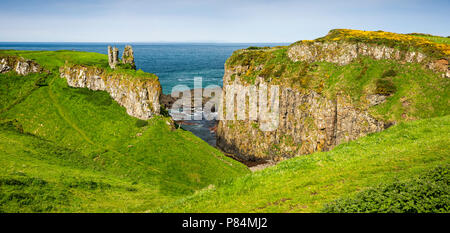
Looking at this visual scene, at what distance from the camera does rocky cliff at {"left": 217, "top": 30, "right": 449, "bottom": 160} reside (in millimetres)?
48688

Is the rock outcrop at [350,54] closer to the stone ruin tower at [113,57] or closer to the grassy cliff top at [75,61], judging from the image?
the grassy cliff top at [75,61]

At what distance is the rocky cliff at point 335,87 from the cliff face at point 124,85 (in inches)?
1185

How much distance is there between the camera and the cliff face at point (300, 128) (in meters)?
52.1

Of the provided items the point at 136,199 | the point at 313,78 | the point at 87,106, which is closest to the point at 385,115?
the point at 313,78

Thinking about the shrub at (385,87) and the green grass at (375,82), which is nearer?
the green grass at (375,82)

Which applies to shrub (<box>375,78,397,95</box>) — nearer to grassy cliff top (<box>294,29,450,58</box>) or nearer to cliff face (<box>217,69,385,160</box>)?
cliff face (<box>217,69,385,160</box>)

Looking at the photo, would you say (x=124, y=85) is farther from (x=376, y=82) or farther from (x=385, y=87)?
(x=385, y=87)

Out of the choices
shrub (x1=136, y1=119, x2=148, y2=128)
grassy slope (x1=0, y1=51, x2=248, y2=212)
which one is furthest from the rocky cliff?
shrub (x1=136, y1=119, x2=148, y2=128)

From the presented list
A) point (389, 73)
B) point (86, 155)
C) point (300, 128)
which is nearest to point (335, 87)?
point (389, 73)

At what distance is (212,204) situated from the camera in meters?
16.8

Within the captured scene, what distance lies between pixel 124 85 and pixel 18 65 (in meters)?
30.5

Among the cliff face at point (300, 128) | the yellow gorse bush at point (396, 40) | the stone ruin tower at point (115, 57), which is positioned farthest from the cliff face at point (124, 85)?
the yellow gorse bush at point (396, 40)

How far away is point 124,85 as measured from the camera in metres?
53.3
